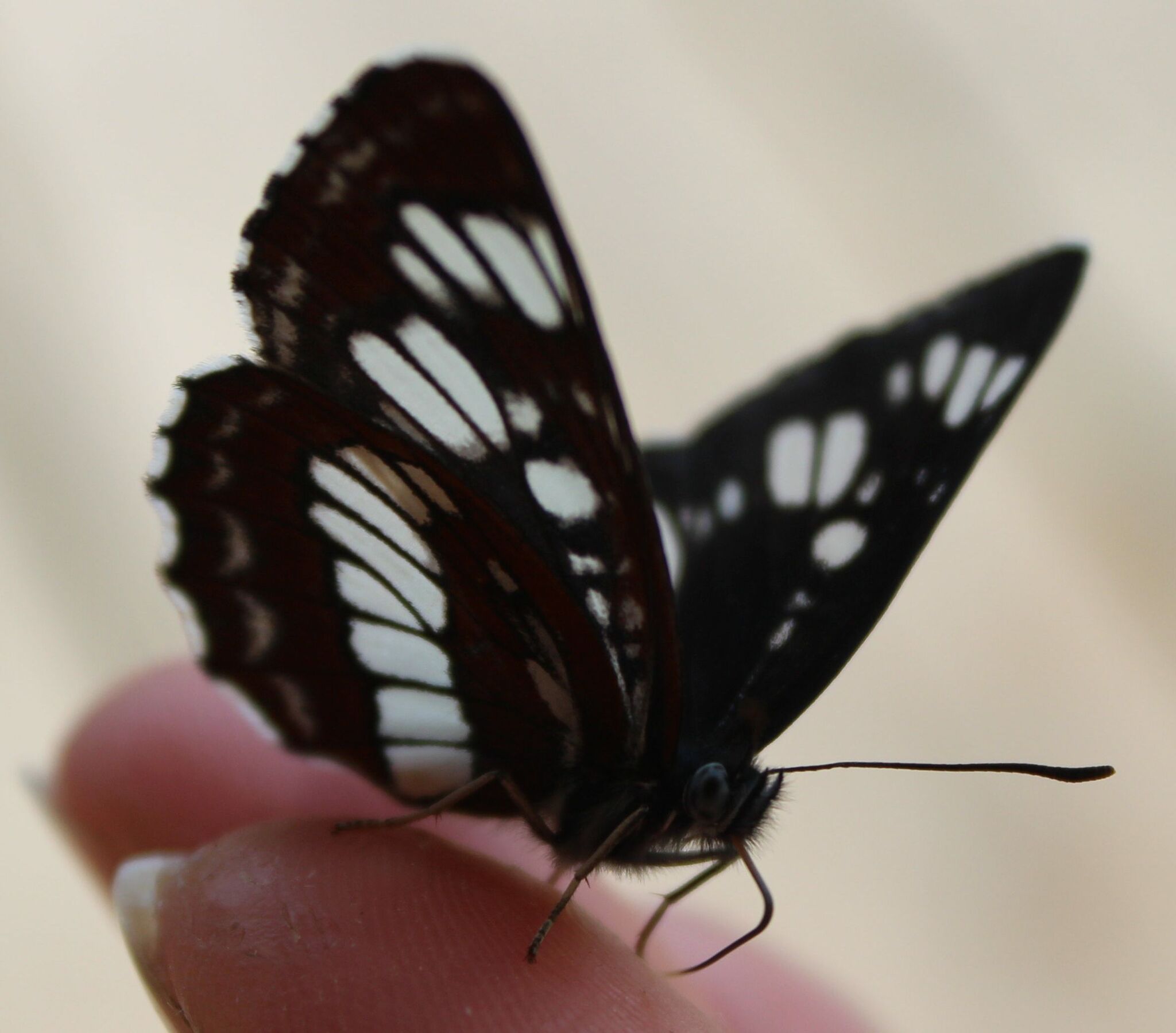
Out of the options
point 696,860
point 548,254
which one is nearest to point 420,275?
point 548,254

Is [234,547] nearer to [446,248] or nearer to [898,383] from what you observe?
[446,248]

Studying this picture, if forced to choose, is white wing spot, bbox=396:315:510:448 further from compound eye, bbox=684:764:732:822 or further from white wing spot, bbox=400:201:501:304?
compound eye, bbox=684:764:732:822

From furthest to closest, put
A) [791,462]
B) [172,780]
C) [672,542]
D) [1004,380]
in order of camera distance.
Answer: [172,780] → [672,542] → [791,462] → [1004,380]

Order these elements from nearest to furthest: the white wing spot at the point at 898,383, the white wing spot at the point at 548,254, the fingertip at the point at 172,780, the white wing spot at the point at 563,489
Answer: the white wing spot at the point at 548,254
the white wing spot at the point at 563,489
the white wing spot at the point at 898,383
the fingertip at the point at 172,780

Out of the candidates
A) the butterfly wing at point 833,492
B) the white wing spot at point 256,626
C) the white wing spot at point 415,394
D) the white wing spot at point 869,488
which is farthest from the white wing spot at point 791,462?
the white wing spot at point 256,626

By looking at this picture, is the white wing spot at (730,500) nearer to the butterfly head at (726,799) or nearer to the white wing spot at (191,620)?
the butterfly head at (726,799)

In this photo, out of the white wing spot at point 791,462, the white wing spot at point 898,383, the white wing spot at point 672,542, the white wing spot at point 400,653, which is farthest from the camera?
the white wing spot at point 672,542

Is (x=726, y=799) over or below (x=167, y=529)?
below
